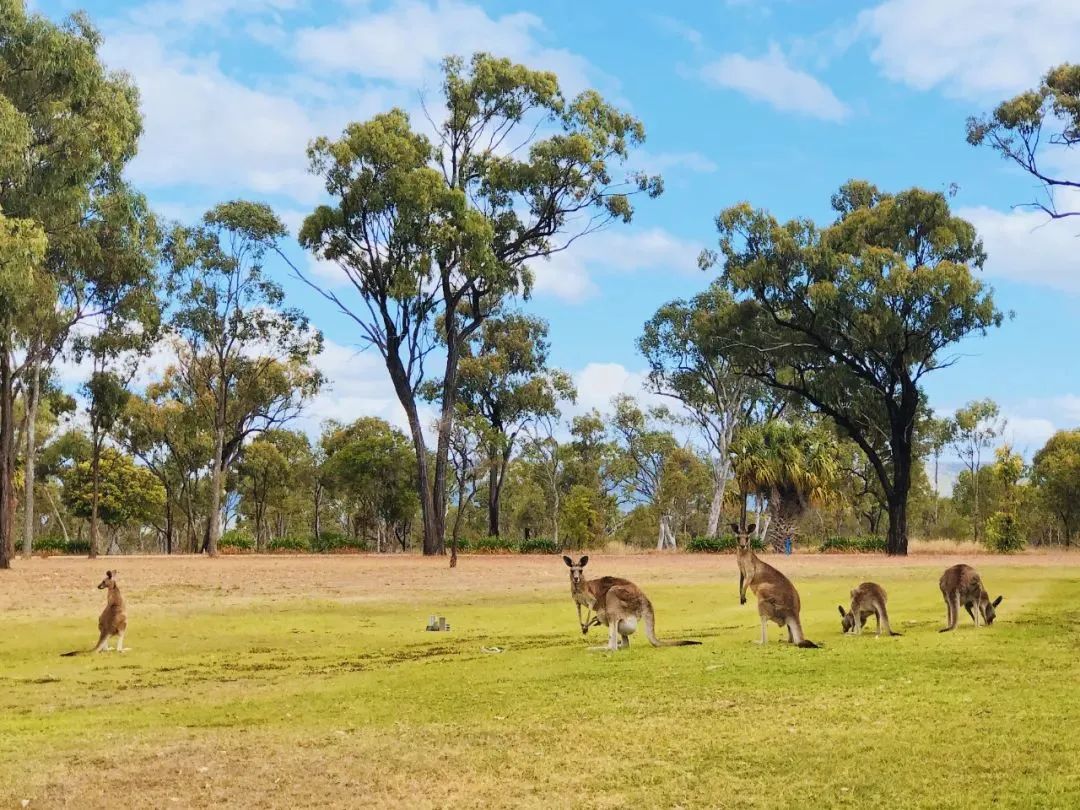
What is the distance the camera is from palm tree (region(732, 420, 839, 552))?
49.6 m

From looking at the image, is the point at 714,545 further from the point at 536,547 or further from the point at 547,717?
the point at 547,717

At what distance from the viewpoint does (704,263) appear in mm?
52469

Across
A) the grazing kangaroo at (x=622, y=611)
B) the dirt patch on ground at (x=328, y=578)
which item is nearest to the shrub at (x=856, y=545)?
the dirt patch on ground at (x=328, y=578)

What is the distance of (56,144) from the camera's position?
109 feet

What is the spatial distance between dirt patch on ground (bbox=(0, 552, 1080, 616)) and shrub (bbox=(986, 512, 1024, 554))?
11010 millimetres

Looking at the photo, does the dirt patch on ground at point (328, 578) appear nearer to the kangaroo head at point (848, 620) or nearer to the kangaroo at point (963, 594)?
the kangaroo head at point (848, 620)

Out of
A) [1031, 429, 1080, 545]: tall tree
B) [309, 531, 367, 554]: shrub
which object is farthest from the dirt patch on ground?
[1031, 429, 1080, 545]: tall tree

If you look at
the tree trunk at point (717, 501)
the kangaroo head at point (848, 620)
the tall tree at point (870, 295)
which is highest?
the tall tree at point (870, 295)

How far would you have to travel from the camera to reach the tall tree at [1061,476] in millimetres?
72688

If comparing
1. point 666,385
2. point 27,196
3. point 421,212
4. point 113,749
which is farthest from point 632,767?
point 666,385

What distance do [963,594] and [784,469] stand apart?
36931mm

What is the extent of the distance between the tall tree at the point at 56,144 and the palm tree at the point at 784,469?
29.4 metres

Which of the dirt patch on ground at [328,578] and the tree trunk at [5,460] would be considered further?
the tree trunk at [5,460]

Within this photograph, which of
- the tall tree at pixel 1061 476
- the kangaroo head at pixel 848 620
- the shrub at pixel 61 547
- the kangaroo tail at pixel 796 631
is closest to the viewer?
the kangaroo tail at pixel 796 631
